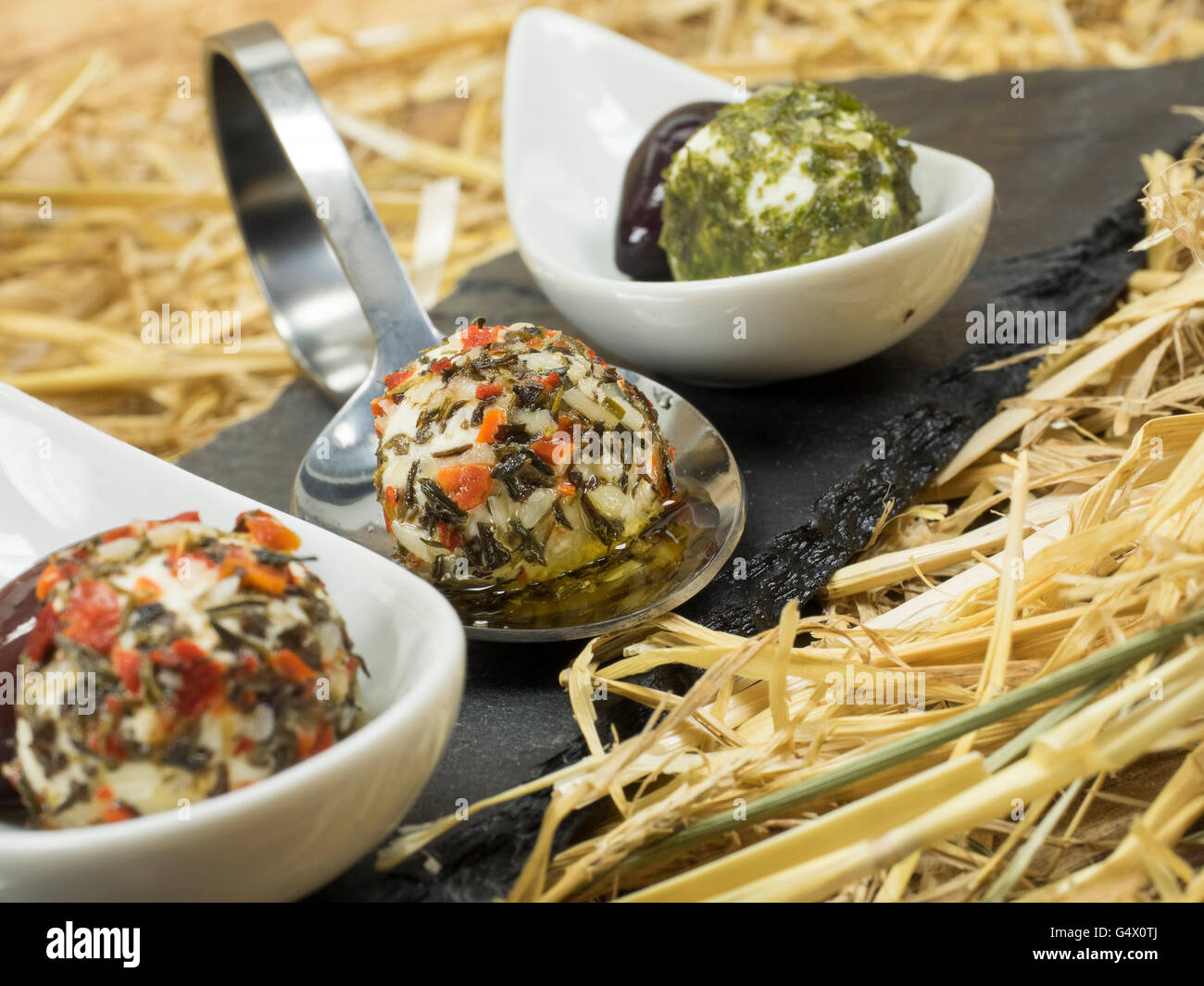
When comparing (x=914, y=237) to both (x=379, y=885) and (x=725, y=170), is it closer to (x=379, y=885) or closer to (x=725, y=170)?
(x=725, y=170)

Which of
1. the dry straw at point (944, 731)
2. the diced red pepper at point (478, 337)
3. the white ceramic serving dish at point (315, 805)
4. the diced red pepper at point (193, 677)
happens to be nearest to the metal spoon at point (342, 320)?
the dry straw at point (944, 731)

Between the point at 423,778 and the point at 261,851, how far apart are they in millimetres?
176

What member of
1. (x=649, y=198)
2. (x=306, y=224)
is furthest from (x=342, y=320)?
(x=649, y=198)

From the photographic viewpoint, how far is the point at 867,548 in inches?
75.2

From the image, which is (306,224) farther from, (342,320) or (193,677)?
(193,677)

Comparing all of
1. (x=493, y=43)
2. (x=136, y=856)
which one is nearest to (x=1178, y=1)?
(x=493, y=43)

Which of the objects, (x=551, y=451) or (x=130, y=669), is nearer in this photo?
(x=130, y=669)

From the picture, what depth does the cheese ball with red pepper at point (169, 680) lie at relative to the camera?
3.54 feet

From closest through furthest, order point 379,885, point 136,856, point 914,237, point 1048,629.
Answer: point 136,856 < point 379,885 < point 1048,629 < point 914,237

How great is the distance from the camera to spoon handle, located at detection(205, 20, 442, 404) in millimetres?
1994

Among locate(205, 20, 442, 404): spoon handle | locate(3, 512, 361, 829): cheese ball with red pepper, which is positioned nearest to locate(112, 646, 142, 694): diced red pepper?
locate(3, 512, 361, 829): cheese ball with red pepper

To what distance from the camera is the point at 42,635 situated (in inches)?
45.0

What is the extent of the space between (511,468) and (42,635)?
593 mm

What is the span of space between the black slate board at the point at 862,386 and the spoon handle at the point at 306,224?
147mm
